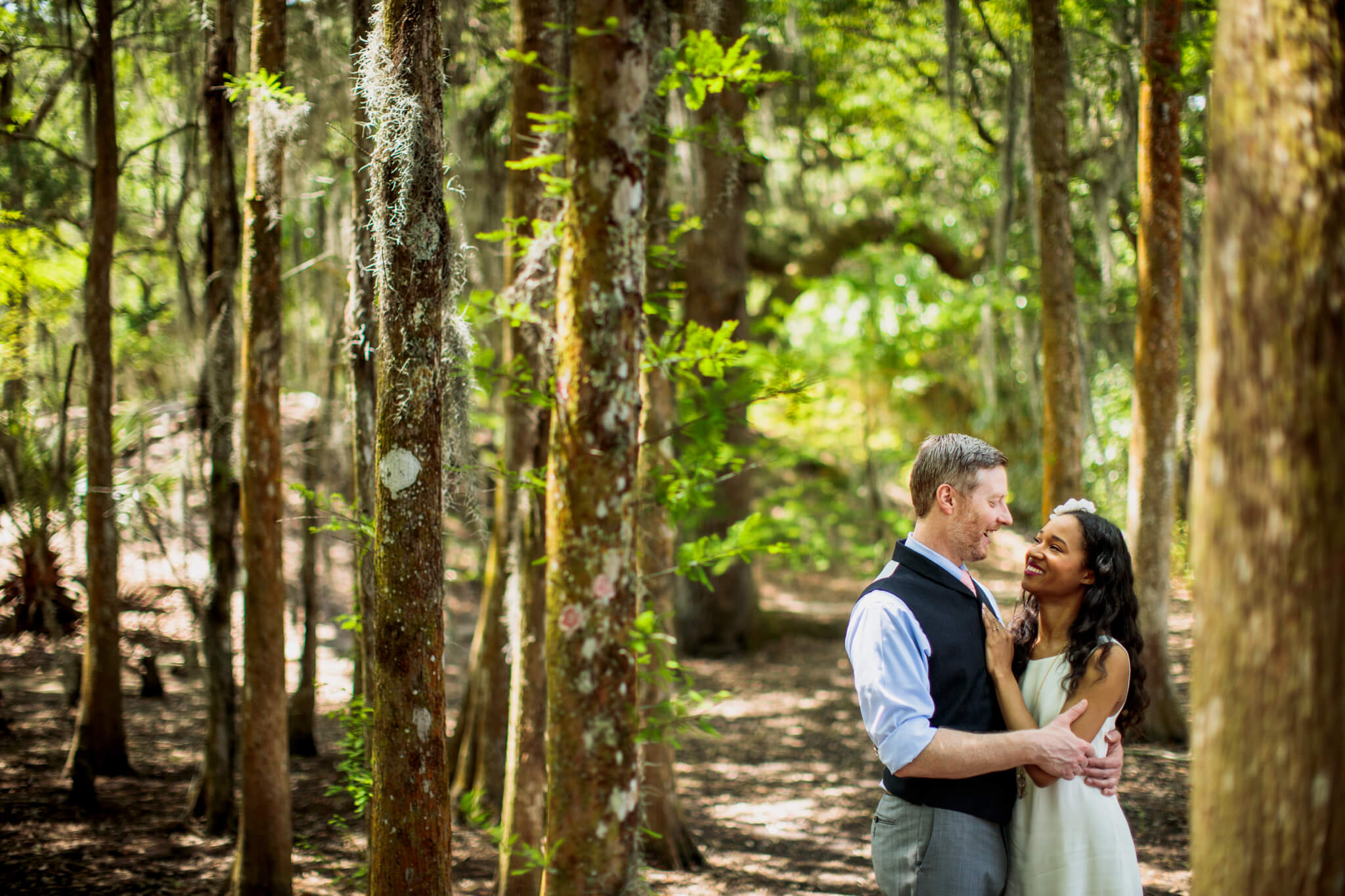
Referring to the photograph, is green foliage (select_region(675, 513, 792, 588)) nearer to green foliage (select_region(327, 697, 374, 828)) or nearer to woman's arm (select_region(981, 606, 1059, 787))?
woman's arm (select_region(981, 606, 1059, 787))

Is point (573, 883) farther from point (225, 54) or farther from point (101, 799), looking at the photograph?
point (101, 799)

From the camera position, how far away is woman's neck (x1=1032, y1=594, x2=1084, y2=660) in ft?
8.93

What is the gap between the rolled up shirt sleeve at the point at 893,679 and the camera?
2348 millimetres

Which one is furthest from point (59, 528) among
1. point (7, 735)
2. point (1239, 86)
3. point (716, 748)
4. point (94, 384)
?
point (1239, 86)

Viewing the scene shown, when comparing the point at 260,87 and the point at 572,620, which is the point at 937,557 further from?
the point at 260,87

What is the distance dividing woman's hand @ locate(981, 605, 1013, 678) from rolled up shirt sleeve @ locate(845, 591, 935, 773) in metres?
0.25

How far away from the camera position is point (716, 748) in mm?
8703

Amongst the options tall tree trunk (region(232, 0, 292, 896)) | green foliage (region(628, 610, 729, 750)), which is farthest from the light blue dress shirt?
tall tree trunk (region(232, 0, 292, 896))

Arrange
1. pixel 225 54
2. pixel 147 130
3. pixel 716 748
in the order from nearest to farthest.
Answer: pixel 225 54
pixel 716 748
pixel 147 130

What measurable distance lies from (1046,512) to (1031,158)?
10.9ft

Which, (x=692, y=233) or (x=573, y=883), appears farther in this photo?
(x=692, y=233)

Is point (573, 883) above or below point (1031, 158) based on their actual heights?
below

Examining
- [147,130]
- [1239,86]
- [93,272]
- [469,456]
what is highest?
[147,130]

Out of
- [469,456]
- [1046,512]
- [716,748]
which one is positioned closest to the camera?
[469,456]
